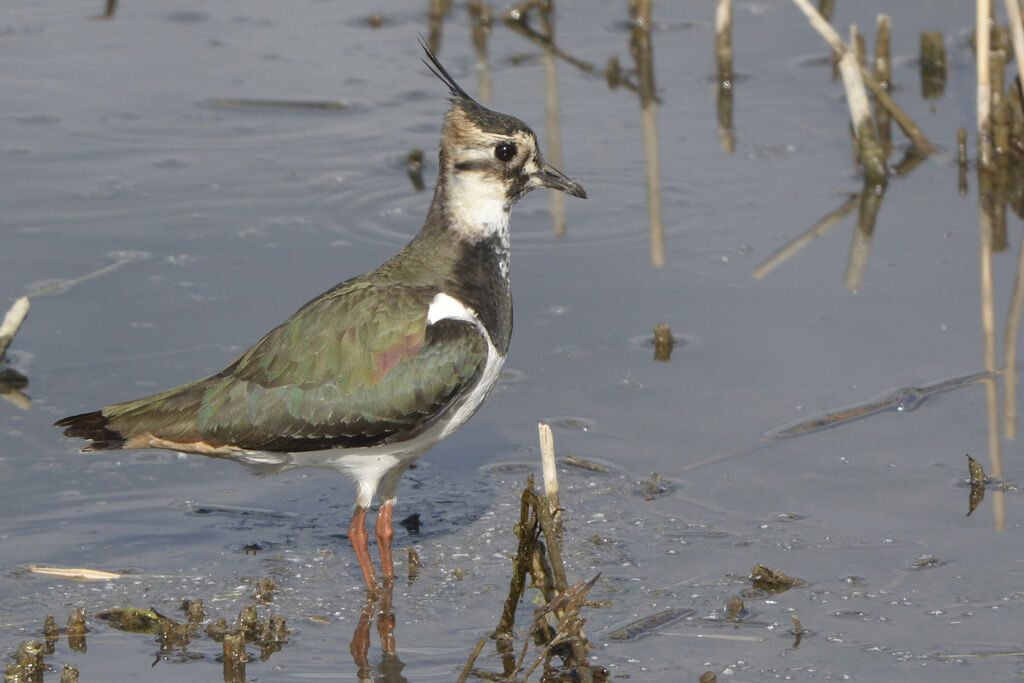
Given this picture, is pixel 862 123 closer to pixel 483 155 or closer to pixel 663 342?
pixel 663 342

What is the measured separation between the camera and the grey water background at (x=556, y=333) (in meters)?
6.13

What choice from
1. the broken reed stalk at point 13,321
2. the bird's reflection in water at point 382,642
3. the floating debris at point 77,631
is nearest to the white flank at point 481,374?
the bird's reflection in water at point 382,642

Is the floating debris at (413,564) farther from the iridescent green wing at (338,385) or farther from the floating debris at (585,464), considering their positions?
the floating debris at (585,464)

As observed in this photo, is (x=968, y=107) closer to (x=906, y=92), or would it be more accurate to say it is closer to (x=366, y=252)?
(x=906, y=92)

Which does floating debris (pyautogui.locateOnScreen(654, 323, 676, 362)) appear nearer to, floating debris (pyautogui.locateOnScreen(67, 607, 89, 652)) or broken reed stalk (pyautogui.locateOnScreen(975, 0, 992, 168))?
broken reed stalk (pyautogui.locateOnScreen(975, 0, 992, 168))

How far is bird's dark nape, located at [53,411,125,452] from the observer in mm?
6418

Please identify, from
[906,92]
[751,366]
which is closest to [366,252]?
[751,366]

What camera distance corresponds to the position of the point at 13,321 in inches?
305

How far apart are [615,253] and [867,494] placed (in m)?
2.88

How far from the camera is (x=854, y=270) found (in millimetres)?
9156

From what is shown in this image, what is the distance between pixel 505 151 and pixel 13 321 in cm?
279

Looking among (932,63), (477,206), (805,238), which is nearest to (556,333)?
(477,206)

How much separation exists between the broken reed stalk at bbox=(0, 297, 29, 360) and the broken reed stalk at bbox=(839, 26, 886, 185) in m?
5.55

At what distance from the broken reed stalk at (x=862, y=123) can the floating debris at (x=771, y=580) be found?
4.75 meters
